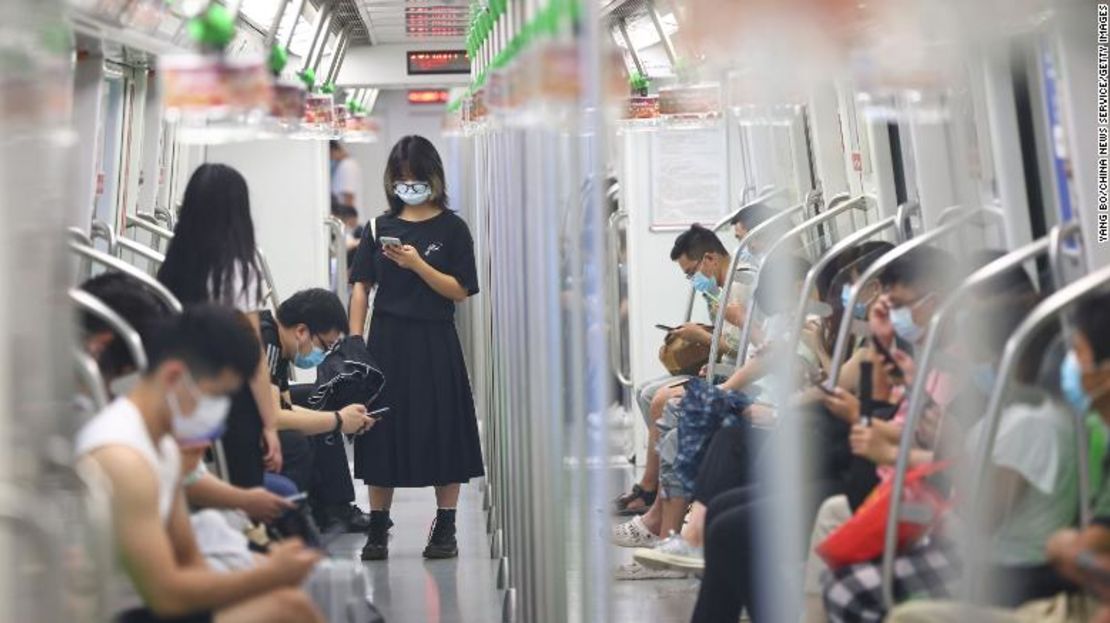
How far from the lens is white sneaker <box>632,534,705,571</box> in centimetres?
593

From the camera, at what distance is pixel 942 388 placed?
3.77 metres

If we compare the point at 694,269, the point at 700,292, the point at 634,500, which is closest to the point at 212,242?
the point at 694,269

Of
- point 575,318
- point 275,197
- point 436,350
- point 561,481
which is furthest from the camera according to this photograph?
point 436,350

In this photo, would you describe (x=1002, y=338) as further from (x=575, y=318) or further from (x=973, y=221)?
(x=575, y=318)

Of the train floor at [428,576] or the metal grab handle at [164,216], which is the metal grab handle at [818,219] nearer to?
the train floor at [428,576]

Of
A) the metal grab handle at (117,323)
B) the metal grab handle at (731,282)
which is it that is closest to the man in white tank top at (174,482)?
the metal grab handle at (117,323)

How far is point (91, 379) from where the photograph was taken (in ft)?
12.6

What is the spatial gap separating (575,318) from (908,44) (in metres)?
1.07

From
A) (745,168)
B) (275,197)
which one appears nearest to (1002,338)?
(745,168)

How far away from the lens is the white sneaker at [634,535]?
742cm

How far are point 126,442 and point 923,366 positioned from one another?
1535 mm

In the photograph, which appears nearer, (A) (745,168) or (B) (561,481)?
(B) (561,481)

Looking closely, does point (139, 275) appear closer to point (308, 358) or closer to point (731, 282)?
point (308, 358)

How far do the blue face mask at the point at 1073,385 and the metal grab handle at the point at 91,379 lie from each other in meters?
1.81
